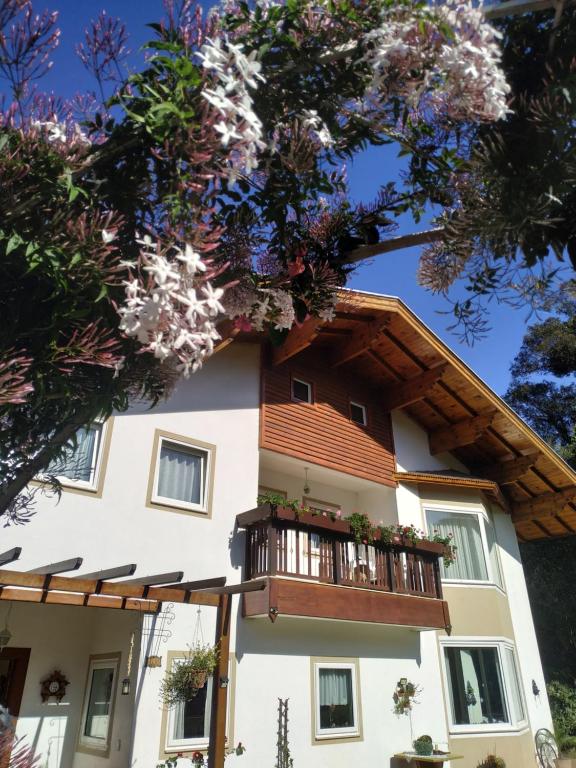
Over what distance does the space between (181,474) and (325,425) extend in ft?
12.0

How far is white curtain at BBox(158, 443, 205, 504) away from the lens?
9.29 meters

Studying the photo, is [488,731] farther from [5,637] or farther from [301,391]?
[5,637]

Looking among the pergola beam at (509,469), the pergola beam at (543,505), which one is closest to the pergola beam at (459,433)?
the pergola beam at (509,469)

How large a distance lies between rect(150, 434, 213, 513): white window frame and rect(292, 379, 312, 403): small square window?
2.75 metres

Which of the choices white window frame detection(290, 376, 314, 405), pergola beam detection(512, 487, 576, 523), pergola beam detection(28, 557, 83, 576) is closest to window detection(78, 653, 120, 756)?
pergola beam detection(28, 557, 83, 576)

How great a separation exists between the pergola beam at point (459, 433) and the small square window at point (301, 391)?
3.90 m

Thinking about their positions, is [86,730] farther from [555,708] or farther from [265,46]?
[555,708]

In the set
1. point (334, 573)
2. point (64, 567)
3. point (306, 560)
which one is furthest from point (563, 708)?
point (64, 567)

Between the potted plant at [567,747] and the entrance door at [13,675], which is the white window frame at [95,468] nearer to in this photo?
the entrance door at [13,675]

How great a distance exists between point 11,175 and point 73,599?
230 inches

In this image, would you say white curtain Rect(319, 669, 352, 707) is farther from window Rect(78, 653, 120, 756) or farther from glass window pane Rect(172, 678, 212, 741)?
window Rect(78, 653, 120, 756)

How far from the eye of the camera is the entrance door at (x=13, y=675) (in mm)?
7715

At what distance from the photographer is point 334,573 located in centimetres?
981

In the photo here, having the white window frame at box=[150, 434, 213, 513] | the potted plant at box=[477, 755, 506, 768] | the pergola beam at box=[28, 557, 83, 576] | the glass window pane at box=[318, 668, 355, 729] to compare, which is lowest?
the potted plant at box=[477, 755, 506, 768]
